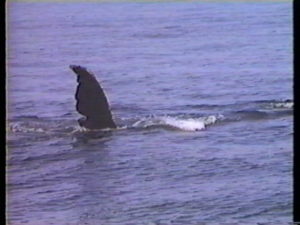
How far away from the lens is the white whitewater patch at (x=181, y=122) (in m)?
3.55

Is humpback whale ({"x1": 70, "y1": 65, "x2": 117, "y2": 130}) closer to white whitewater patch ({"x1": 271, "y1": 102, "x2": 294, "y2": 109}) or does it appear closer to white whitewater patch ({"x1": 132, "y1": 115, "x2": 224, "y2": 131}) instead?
white whitewater patch ({"x1": 132, "y1": 115, "x2": 224, "y2": 131})

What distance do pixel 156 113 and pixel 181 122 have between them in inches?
4.6

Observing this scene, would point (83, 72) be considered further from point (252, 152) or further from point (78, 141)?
point (252, 152)

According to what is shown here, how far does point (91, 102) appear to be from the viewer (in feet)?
11.6

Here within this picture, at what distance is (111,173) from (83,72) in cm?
46

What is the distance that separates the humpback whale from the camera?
352 cm

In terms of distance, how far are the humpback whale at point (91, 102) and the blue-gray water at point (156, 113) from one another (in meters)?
0.03

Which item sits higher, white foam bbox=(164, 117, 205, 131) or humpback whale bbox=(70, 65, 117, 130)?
humpback whale bbox=(70, 65, 117, 130)

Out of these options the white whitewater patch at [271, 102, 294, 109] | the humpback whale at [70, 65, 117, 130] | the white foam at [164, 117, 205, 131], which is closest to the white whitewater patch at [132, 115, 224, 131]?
the white foam at [164, 117, 205, 131]

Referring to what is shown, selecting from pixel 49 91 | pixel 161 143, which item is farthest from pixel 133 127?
pixel 49 91

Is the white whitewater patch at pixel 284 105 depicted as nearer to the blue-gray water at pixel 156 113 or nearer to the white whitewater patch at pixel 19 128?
the blue-gray water at pixel 156 113

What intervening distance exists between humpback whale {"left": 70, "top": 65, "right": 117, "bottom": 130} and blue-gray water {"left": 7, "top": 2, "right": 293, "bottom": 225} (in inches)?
1.2

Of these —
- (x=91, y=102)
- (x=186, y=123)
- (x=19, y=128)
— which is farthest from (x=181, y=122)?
(x=19, y=128)

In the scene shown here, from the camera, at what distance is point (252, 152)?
356 centimetres
